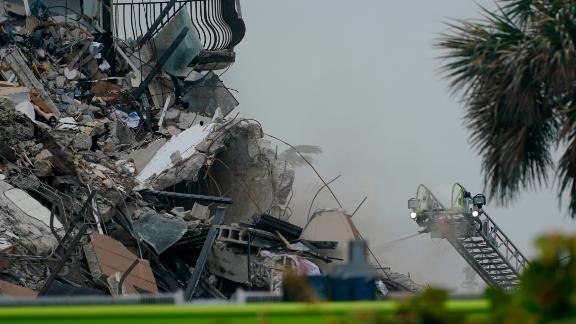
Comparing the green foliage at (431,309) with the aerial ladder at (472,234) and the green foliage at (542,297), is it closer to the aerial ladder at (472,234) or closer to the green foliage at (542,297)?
the green foliage at (542,297)

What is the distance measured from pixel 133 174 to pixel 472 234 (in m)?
5.34

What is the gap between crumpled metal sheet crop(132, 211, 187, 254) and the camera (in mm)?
18172

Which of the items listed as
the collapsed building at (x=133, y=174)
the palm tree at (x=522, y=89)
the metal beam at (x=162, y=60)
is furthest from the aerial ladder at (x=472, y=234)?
the palm tree at (x=522, y=89)

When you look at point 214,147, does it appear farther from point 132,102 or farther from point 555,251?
point 555,251

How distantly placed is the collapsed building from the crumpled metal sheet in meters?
0.02

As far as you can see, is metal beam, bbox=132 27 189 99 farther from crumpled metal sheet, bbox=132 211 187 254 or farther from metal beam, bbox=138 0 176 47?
crumpled metal sheet, bbox=132 211 187 254

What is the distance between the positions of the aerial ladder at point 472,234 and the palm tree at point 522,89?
36.8 ft

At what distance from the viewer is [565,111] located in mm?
9438

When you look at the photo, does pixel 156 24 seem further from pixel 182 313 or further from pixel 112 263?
pixel 182 313

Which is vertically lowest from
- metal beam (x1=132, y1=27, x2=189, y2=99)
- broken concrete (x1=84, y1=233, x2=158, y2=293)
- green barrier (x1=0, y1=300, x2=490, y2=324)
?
green barrier (x1=0, y1=300, x2=490, y2=324)

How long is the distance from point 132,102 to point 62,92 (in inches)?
75.2

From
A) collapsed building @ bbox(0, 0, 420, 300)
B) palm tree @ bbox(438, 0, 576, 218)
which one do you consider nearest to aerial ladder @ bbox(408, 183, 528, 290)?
collapsed building @ bbox(0, 0, 420, 300)

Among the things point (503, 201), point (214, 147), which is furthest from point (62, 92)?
point (503, 201)

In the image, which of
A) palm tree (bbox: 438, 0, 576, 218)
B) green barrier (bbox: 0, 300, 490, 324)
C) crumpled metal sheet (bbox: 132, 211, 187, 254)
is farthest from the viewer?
crumpled metal sheet (bbox: 132, 211, 187, 254)
